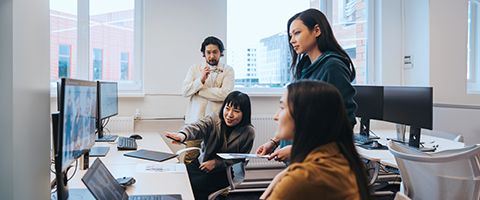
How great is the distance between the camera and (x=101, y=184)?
1.28 metres

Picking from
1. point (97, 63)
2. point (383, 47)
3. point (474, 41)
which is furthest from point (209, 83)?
point (474, 41)

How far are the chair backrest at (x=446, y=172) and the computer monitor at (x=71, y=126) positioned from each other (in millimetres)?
1405

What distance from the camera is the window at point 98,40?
11.5 feet

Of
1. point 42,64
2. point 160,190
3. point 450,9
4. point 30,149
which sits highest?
point 450,9

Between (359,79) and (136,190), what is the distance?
11.1ft

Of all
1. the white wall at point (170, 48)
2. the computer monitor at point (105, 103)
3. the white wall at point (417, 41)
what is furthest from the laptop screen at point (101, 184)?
the white wall at point (417, 41)

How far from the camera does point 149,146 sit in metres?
2.66

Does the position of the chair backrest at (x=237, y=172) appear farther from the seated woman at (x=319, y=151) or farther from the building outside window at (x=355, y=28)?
the building outside window at (x=355, y=28)

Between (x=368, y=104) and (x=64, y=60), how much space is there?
108 inches

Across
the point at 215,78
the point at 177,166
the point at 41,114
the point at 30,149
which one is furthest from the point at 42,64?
the point at 215,78

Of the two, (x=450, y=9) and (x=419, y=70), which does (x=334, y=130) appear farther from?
(x=450, y=9)

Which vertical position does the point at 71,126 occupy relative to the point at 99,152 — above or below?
above

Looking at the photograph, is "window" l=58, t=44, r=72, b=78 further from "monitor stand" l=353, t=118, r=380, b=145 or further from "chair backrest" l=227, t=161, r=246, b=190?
"monitor stand" l=353, t=118, r=380, b=145

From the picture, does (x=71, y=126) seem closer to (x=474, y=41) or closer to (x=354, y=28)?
(x=354, y=28)
